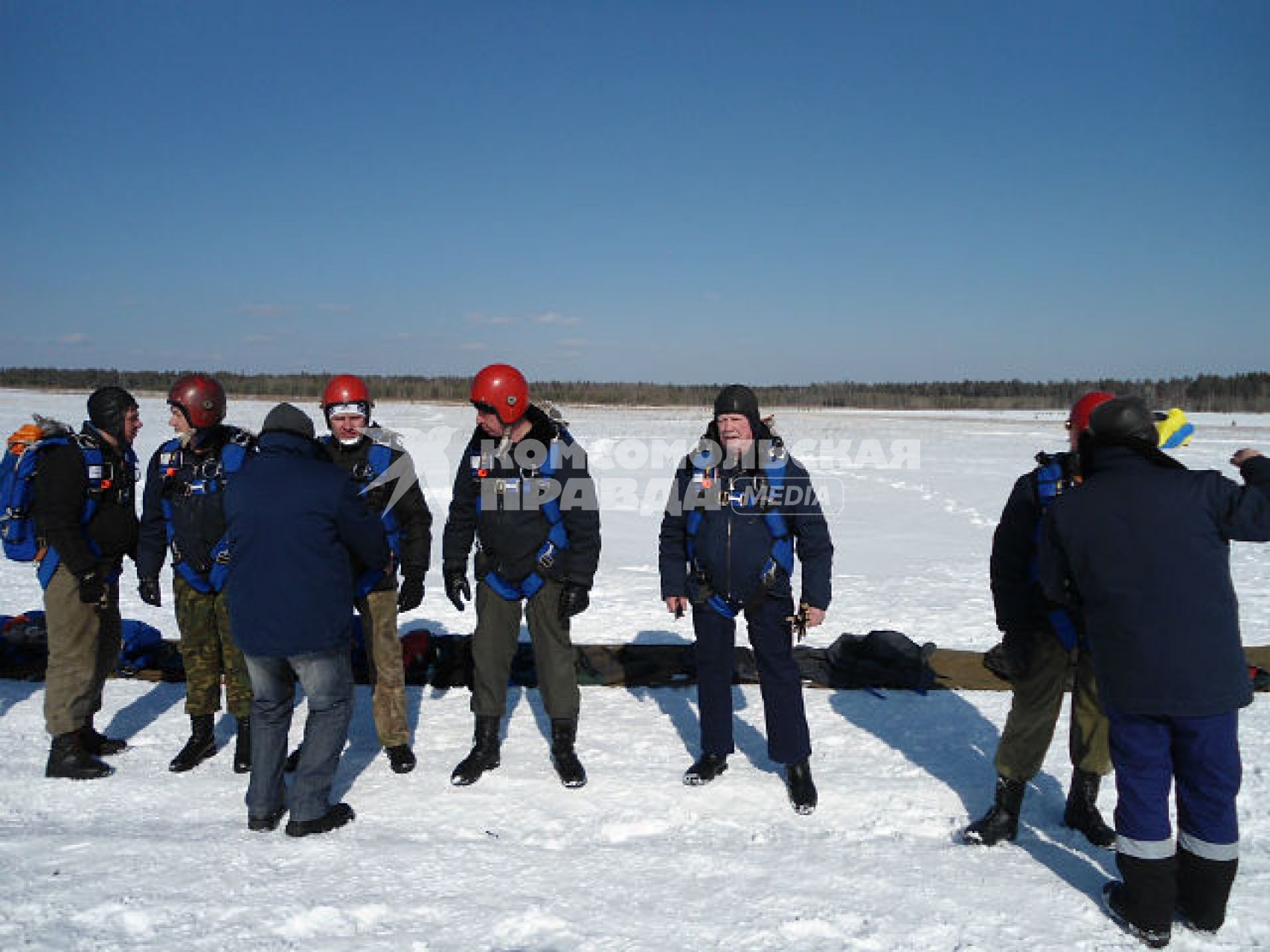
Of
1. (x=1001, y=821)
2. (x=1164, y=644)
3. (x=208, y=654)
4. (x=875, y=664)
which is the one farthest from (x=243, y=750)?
(x=1164, y=644)

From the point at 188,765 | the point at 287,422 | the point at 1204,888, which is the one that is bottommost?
the point at 188,765

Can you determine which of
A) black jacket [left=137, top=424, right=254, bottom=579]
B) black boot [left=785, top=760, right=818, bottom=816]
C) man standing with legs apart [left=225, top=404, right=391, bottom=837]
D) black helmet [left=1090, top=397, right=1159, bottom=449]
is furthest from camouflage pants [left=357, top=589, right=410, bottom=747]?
black helmet [left=1090, top=397, right=1159, bottom=449]

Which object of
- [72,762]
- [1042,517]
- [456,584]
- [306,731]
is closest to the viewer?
[1042,517]

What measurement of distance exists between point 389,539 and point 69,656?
5.99ft

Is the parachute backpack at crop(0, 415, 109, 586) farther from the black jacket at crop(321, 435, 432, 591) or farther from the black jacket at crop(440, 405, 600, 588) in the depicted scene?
the black jacket at crop(440, 405, 600, 588)

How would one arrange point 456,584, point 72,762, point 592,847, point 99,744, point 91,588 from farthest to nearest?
point 99,744 → point 456,584 → point 91,588 → point 72,762 → point 592,847

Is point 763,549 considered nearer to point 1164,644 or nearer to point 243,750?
point 1164,644

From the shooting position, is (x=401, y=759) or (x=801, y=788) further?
(x=401, y=759)

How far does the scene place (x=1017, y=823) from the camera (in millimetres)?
3547

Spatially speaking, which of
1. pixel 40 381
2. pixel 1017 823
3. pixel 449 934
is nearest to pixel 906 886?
pixel 1017 823

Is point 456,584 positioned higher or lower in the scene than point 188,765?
higher

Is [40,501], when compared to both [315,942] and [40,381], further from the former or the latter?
[40,381]

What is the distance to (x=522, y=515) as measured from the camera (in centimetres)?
410

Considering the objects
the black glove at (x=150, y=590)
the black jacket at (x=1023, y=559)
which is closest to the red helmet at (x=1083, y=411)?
the black jacket at (x=1023, y=559)
